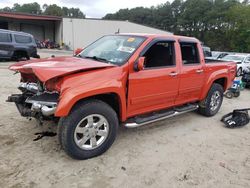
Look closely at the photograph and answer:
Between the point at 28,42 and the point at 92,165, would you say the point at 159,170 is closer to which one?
the point at 92,165

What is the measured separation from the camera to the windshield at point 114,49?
4254 mm

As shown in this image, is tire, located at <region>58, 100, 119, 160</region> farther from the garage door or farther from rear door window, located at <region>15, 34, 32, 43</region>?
the garage door

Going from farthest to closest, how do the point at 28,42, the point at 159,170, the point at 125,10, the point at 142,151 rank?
the point at 125,10 < the point at 28,42 < the point at 142,151 < the point at 159,170

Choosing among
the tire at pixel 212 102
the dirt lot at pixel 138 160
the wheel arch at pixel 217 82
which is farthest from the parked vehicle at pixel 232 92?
the dirt lot at pixel 138 160

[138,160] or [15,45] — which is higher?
[15,45]

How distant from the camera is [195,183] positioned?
3383 millimetres

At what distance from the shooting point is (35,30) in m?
36.6

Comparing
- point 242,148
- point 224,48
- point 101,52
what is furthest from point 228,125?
point 224,48

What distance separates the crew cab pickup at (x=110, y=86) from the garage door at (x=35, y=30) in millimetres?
34197

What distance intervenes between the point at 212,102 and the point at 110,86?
134 inches

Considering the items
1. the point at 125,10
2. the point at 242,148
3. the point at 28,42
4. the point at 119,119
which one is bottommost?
the point at 242,148

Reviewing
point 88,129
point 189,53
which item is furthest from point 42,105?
point 189,53

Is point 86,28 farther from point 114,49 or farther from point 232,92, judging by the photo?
point 114,49

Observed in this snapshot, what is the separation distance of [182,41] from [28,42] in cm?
1169
